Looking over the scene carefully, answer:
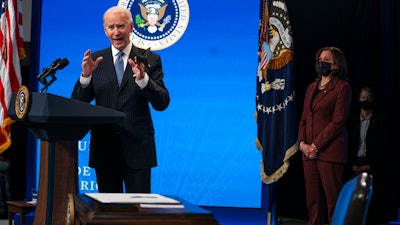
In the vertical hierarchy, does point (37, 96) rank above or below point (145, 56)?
below

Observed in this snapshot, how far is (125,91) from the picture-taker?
3357 mm

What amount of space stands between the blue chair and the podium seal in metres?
1.72

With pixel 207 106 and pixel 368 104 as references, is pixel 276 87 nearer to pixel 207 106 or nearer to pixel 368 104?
pixel 207 106

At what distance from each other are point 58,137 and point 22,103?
0.71ft

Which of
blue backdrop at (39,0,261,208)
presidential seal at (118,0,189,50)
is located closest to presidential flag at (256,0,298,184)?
blue backdrop at (39,0,261,208)

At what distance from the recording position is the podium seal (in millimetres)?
2797

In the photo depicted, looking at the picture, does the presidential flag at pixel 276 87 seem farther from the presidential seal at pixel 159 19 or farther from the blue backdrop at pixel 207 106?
the presidential seal at pixel 159 19

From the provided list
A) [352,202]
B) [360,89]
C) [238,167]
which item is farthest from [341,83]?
[352,202]

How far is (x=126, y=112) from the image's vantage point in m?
3.31

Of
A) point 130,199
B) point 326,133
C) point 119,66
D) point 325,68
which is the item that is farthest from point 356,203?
point 325,68

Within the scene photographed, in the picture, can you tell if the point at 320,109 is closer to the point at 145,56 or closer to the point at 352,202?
the point at 145,56

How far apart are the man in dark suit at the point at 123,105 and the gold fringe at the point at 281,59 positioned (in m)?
2.05

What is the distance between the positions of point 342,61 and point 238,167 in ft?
4.26

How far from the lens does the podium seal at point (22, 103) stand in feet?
9.18
